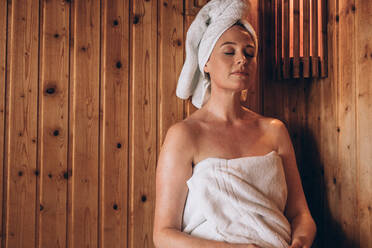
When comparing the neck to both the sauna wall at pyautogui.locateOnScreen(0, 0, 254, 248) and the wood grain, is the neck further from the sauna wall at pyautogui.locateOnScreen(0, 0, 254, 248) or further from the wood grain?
the wood grain

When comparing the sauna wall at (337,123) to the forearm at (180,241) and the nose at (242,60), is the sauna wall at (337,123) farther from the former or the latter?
the forearm at (180,241)

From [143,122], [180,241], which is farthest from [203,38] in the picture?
[180,241]

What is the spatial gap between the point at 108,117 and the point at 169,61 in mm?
411

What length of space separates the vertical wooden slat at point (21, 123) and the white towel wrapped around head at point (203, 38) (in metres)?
0.68

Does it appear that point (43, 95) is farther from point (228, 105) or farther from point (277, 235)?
point (277, 235)

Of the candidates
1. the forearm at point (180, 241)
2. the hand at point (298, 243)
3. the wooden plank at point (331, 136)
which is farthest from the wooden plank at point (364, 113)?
the forearm at point (180, 241)

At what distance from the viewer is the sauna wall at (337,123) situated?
4.82 feet

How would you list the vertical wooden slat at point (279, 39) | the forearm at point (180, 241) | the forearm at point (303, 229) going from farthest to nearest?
the vertical wooden slat at point (279, 39) < the forearm at point (303, 229) < the forearm at point (180, 241)

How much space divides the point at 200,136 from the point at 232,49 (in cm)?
40

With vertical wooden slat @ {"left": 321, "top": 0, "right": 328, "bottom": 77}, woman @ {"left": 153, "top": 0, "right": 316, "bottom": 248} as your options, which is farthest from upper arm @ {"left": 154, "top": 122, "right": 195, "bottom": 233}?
vertical wooden slat @ {"left": 321, "top": 0, "right": 328, "bottom": 77}

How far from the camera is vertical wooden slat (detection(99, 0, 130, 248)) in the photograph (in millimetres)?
1554

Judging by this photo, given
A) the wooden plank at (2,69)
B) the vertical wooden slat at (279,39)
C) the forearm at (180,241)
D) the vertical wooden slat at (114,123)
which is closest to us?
the forearm at (180,241)

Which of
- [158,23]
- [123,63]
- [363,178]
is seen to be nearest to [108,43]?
[123,63]

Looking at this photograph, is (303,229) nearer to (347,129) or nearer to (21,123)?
(347,129)
